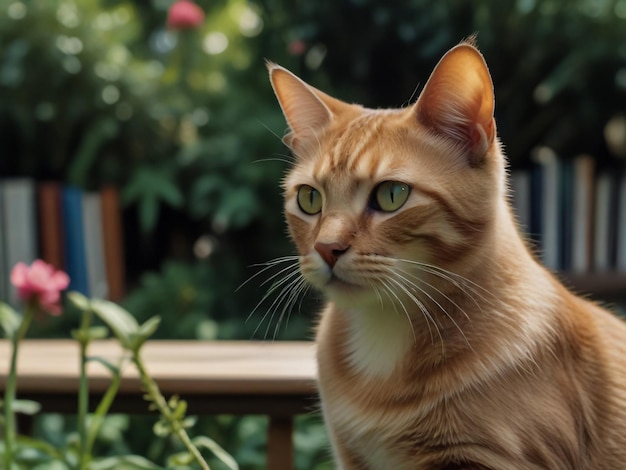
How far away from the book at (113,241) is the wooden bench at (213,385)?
4.40 ft

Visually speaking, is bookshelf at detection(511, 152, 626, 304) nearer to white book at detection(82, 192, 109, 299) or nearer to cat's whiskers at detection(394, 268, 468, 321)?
white book at detection(82, 192, 109, 299)

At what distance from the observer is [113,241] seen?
2539 millimetres

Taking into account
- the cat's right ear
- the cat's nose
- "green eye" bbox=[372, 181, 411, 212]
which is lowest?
the cat's nose

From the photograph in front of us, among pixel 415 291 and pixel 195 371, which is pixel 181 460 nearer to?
pixel 195 371

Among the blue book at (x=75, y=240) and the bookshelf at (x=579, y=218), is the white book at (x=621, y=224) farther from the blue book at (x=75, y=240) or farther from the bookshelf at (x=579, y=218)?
the blue book at (x=75, y=240)

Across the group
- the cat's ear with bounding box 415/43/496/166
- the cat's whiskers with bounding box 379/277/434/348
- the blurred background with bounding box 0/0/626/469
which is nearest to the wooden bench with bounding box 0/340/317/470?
the cat's whiskers with bounding box 379/277/434/348

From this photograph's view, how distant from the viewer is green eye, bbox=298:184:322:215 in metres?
0.89

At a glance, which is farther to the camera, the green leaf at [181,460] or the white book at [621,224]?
the white book at [621,224]

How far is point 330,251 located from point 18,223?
1936 mm

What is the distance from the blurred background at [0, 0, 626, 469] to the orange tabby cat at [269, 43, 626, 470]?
3.55ft

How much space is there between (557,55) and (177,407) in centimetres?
170

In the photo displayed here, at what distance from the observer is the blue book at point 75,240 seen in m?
2.49

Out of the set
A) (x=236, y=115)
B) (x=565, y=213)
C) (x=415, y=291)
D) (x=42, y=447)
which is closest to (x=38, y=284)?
(x=42, y=447)

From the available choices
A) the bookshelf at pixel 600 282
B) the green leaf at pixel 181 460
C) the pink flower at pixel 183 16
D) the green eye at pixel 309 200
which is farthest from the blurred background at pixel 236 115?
the green eye at pixel 309 200
